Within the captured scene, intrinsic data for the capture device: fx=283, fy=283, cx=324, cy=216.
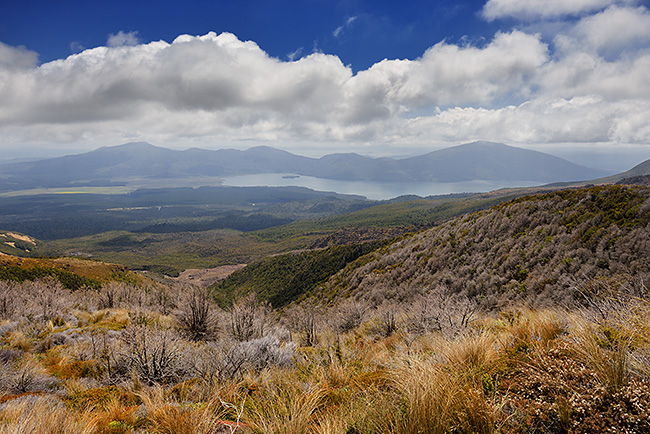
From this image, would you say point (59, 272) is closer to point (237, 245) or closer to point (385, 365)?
point (385, 365)

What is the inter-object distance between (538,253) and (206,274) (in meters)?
124

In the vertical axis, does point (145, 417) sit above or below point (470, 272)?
above

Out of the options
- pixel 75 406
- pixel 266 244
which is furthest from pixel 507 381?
pixel 266 244

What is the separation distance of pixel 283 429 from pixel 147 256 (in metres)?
194

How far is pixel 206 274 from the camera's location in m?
121

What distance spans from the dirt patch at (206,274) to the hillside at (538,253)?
9786 centimetres

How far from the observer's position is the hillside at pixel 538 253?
42.0 feet

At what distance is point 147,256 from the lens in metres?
166

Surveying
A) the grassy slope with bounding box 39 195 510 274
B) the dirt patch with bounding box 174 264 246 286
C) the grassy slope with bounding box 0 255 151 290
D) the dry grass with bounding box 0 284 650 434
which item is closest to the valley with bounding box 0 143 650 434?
the dry grass with bounding box 0 284 650 434

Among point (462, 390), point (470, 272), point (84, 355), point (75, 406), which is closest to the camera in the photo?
point (462, 390)

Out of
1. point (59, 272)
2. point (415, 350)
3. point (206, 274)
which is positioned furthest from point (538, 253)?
point (206, 274)

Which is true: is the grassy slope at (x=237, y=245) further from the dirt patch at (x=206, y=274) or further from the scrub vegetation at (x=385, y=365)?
the scrub vegetation at (x=385, y=365)

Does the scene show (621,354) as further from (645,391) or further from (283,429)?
(283,429)

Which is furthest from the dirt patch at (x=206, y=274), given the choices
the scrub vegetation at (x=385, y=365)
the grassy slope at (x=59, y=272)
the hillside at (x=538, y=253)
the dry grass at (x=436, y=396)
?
the dry grass at (x=436, y=396)
